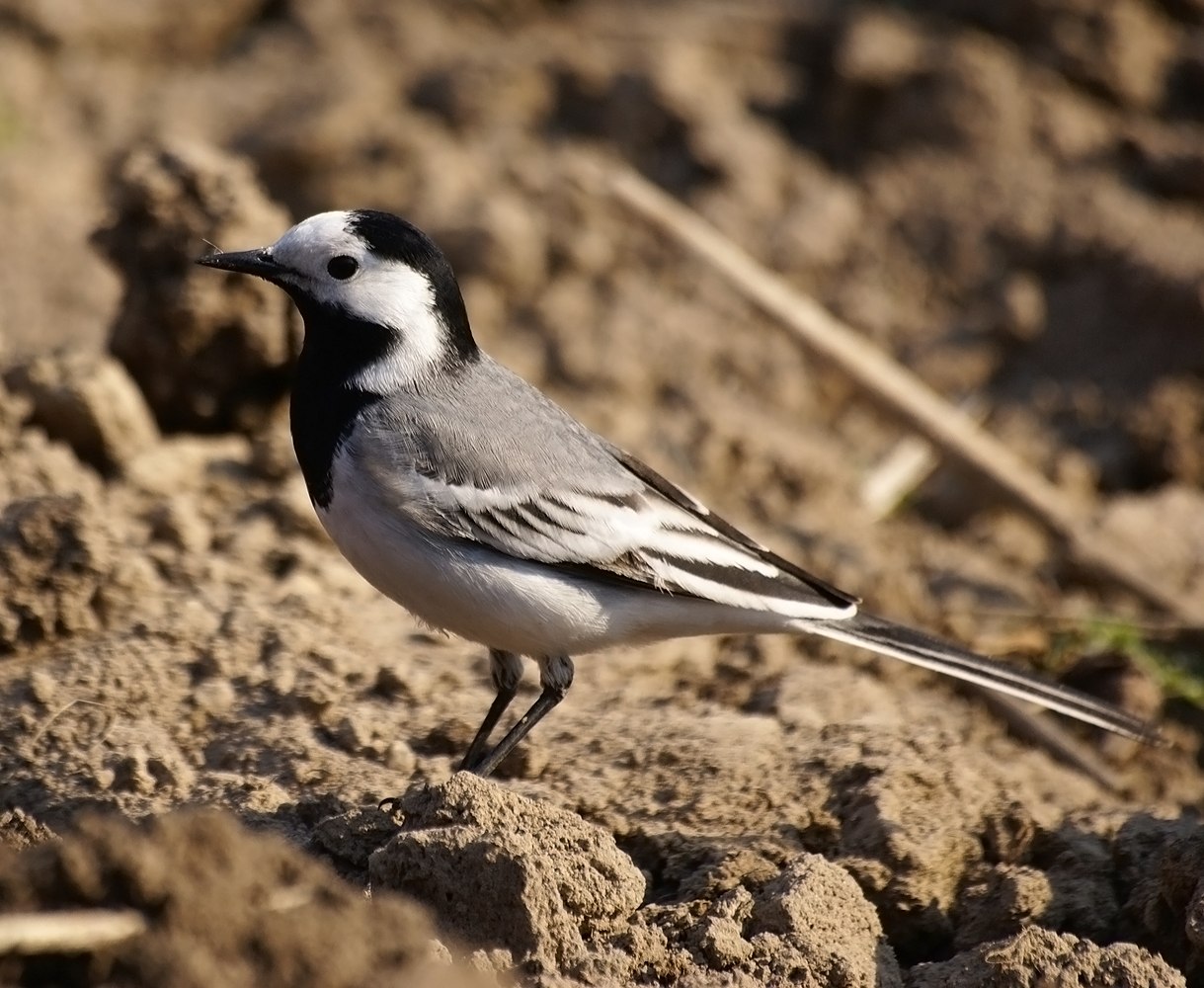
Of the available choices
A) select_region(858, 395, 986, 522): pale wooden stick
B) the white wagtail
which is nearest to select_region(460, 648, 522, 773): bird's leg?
the white wagtail

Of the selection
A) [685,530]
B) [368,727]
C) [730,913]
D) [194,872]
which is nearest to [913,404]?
[685,530]

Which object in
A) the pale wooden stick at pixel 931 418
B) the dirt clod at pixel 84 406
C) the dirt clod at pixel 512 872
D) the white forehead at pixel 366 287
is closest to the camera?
the dirt clod at pixel 512 872

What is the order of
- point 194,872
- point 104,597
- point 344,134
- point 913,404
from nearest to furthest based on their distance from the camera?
point 194,872, point 104,597, point 913,404, point 344,134

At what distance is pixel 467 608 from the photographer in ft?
17.4

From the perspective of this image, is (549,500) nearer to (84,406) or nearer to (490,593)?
(490,593)

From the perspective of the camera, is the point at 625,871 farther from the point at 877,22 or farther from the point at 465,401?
the point at 877,22

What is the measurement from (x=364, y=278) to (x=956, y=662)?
2.38 m

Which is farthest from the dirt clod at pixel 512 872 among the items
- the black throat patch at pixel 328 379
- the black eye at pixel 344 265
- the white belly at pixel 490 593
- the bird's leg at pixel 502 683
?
the black eye at pixel 344 265

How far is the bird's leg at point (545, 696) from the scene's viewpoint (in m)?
5.61

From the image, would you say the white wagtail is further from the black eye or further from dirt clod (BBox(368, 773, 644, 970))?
dirt clod (BBox(368, 773, 644, 970))

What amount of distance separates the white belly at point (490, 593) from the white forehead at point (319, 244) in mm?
753

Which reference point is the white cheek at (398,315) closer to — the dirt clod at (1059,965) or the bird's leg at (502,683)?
the bird's leg at (502,683)

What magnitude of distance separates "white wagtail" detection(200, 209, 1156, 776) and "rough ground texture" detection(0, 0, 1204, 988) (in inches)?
16.9

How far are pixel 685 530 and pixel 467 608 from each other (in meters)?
0.85
